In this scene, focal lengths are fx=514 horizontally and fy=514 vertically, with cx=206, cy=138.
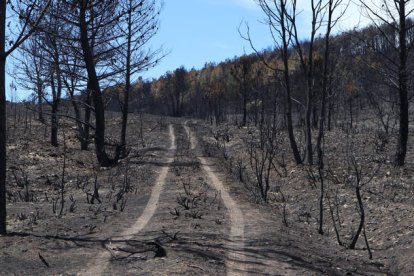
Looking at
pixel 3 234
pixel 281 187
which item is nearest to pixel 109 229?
pixel 3 234

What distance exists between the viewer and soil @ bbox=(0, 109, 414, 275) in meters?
7.86

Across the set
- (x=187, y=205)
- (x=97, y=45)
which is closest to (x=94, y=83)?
(x=97, y=45)

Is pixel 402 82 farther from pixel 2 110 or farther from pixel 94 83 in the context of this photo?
pixel 2 110

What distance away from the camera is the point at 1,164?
941 cm

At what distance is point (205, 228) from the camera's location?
34.9 ft

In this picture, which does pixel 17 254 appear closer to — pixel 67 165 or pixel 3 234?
pixel 3 234

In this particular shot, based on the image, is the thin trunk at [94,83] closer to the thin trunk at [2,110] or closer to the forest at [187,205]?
the forest at [187,205]

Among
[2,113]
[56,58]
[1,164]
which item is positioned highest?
[56,58]

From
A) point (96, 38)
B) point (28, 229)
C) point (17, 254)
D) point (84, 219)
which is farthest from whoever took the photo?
point (96, 38)

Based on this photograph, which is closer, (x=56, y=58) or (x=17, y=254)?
(x=17, y=254)

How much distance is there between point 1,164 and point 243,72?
5828 cm

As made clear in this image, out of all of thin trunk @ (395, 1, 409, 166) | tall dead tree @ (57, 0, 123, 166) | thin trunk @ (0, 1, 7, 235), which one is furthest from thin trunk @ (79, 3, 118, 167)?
thin trunk @ (395, 1, 409, 166)

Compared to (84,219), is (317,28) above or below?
above

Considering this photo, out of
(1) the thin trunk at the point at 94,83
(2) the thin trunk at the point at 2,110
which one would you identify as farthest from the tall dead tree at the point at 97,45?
(2) the thin trunk at the point at 2,110
